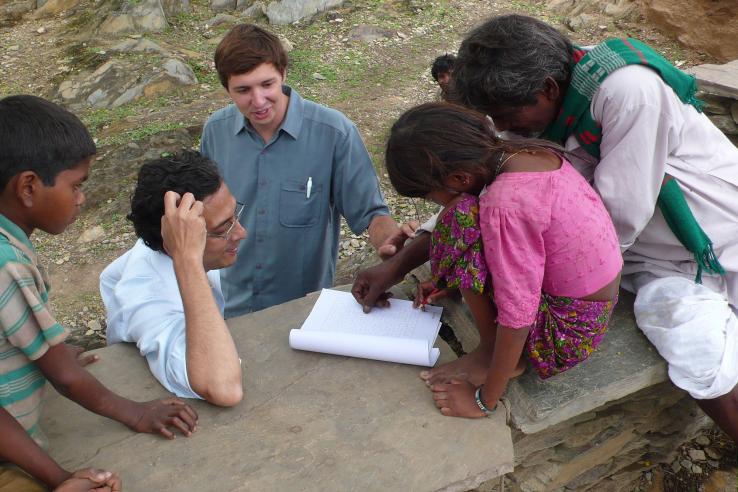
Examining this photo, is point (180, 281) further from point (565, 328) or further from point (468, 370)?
point (565, 328)

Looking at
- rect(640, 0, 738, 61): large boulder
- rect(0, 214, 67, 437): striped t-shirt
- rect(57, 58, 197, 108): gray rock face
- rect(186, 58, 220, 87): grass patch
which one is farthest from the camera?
rect(186, 58, 220, 87): grass patch

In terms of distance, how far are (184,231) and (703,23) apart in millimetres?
6678

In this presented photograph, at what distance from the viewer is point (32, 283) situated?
150cm

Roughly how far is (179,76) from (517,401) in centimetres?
596

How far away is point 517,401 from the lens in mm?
1934

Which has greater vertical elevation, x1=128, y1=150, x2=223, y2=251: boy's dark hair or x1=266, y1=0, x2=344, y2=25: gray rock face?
x1=128, y1=150, x2=223, y2=251: boy's dark hair

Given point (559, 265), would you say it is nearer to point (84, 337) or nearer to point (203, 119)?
point (84, 337)

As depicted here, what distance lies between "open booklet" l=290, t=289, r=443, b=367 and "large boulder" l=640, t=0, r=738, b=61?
19.3ft

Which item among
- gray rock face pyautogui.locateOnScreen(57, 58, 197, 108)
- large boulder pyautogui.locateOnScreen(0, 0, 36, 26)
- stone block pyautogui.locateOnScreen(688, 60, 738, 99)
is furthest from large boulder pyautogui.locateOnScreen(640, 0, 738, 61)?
large boulder pyautogui.locateOnScreen(0, 0, 36, 26)

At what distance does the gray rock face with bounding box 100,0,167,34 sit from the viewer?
26.0 ft

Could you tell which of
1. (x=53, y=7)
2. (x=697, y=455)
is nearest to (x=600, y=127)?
(x=697, y=455)

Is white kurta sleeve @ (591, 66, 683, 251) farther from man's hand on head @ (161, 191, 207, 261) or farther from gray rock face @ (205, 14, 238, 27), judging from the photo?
gray rock face @ (205, 14, 238, 27)

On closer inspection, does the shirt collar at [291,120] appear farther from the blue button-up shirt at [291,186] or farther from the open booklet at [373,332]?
the open booklet at [373,332]

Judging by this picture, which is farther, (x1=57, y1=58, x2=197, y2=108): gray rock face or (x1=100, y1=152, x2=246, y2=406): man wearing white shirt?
(x1=57, y1=58, x2=197, y2=108): gray rock face
